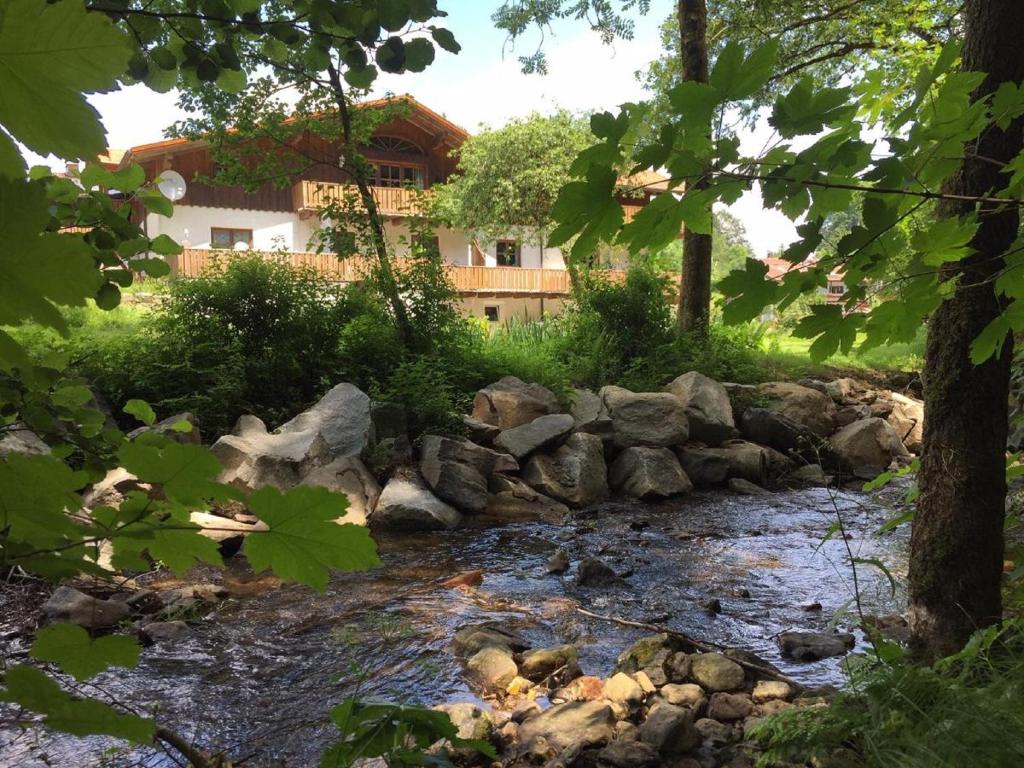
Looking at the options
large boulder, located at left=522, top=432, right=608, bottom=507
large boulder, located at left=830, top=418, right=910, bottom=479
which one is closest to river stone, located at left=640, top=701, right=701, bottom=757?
large boulder, located at left=522, top=432, right=608, bottom=507

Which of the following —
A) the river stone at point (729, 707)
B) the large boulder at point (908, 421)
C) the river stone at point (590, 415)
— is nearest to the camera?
the river stone at point (729, 707)

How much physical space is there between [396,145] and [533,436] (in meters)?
22.7

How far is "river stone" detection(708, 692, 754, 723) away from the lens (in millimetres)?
3561

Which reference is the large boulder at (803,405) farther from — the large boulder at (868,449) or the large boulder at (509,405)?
the large boulder at (509,405)

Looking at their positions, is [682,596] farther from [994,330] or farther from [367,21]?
[367,21]

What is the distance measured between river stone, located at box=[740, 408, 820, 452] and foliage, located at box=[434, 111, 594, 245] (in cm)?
1405

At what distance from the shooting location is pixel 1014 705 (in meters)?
1.91

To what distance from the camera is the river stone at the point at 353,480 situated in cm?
764

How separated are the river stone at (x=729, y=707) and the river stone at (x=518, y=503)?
179 inches

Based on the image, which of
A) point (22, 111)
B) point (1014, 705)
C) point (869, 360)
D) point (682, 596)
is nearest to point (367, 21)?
point (22, 111)

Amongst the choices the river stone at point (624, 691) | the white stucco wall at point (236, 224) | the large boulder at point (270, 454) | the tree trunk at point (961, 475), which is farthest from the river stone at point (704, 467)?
the white stucco wall at point (236, 224)

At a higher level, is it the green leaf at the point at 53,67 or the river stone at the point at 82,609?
the green leaf at the point at 53,67

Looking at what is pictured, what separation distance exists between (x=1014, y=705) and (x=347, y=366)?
920cm

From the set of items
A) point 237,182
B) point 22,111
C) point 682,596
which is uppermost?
point 237,182
